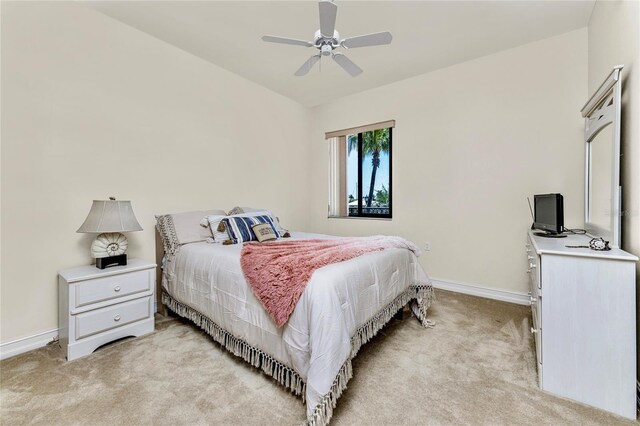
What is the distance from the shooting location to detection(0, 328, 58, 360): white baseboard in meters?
1.94

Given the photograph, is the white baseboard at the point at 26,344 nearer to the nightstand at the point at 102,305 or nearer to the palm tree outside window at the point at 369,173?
the nightstand at the point at 102,305

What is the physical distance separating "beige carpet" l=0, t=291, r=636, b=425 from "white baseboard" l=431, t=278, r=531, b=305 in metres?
0.86

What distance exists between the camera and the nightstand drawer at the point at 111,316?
193 cm

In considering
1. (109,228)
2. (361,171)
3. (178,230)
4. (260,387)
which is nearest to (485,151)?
(361,171)

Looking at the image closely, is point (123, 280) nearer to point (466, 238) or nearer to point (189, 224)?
point (189, 224)

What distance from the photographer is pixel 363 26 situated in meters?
2.50

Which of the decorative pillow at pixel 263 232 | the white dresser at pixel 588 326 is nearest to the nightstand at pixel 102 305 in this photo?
the decorative pillow at pixel 263 232

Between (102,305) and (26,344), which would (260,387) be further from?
(26,344)

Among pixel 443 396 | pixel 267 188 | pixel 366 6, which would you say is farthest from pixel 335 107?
pixel 443 396

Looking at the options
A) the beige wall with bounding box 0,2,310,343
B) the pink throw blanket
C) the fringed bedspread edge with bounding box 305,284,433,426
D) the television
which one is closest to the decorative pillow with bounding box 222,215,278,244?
the pink throw blanket

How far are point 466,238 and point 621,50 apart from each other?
2.04m

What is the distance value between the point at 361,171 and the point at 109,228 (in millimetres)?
3252

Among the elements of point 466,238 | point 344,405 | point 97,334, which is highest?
point 466,238

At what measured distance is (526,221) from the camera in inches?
116
